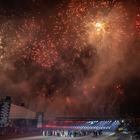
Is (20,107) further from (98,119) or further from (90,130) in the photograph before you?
(98,119)

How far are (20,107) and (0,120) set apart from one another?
28.9ft

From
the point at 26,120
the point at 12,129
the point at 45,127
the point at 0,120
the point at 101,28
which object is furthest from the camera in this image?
the point at 45,127

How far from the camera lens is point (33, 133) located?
183 ft

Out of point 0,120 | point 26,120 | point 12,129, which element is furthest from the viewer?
point 26,120

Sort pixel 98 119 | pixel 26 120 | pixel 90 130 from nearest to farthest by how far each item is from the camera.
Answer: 1. pixel 26 120
2. pixel 90 130
3. pixel 98 119

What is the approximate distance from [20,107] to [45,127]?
1358 cm

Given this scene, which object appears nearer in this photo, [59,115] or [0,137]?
[0,137]

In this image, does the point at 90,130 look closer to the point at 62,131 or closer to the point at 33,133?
the point at 62,131

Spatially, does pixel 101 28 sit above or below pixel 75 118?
above

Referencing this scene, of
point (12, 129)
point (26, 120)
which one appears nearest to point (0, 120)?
point (12, 129)

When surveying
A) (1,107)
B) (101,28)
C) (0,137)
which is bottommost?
(0,137)

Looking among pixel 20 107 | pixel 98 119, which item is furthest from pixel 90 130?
pixel 20 107

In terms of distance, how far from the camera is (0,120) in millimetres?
41625

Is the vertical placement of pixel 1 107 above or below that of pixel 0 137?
above
